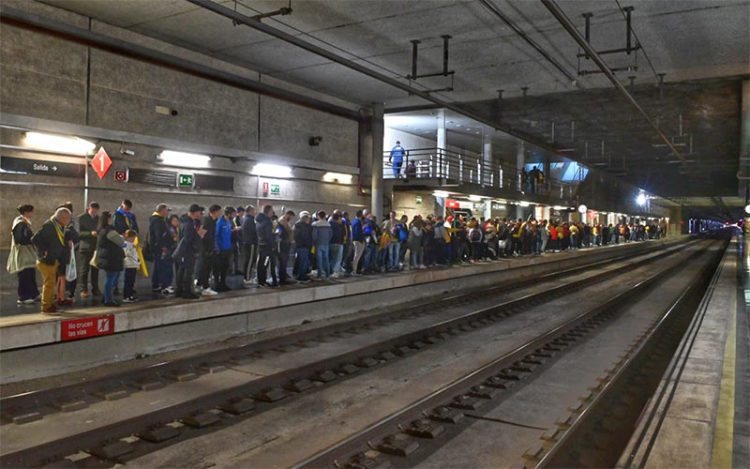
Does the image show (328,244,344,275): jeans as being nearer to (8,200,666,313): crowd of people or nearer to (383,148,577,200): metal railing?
(8,200,666,313): crowd of people

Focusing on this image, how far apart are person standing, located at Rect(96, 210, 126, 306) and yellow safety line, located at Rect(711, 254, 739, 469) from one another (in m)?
8.23

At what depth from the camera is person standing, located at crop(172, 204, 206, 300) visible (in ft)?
32.8

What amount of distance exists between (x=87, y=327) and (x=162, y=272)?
2796 mm

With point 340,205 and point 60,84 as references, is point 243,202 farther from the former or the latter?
point 60,84

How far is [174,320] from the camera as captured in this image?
9078 mm

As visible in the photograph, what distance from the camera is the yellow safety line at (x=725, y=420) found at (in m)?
4.38

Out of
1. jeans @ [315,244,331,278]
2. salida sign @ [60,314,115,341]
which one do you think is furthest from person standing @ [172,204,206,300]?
jeans @ [315,244,331,278]

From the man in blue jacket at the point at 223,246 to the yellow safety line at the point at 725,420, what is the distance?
837 centimetres

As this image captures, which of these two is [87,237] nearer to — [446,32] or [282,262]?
[282,262]

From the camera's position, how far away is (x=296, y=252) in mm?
12758

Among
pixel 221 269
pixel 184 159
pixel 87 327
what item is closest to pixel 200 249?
pixel 221 269

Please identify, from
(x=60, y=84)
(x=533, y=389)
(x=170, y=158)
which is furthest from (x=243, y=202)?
(x=533, y=389)

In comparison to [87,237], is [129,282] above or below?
below

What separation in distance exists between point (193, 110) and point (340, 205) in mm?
6343
